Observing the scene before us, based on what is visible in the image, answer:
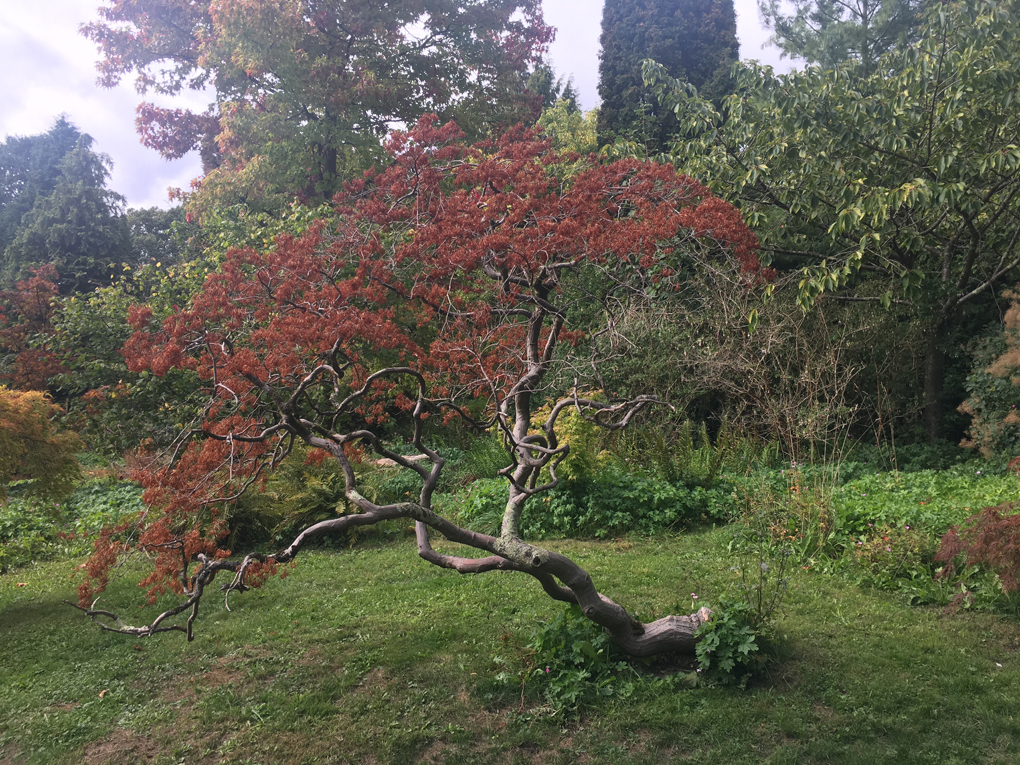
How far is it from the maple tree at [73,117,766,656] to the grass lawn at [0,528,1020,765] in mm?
378

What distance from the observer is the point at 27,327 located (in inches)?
565

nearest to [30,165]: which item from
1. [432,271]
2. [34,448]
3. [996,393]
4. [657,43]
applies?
[657,43]

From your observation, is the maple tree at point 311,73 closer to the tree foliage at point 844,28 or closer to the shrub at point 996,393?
the tree foliage at point 844,28

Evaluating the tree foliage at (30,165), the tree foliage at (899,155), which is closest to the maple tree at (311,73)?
the tree foliage at (899,155)

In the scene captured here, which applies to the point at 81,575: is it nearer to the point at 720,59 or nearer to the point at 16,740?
the point at 16,740

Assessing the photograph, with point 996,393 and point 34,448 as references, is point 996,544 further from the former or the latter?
point 34,448

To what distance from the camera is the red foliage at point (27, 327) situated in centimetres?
1334


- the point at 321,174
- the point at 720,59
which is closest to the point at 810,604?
the point at 321,174

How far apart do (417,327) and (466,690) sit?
4883 millimetres

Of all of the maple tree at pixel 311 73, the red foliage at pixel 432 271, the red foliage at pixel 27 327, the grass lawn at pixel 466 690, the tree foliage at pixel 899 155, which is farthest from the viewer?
the red foliage at pixel 27 327

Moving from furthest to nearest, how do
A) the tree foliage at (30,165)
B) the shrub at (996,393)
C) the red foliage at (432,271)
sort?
1. the tree foliage at (30,165)
2. the shrub at (996,393)
3. the red foliage at (432,271)

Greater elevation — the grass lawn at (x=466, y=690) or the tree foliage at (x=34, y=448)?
the tree foliage at (x=34, y=448)

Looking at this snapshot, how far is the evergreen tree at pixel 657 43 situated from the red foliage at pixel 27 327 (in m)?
13.4

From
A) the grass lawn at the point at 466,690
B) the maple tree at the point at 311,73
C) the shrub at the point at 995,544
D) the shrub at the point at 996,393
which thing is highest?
the maple tree at the point at 311,73
